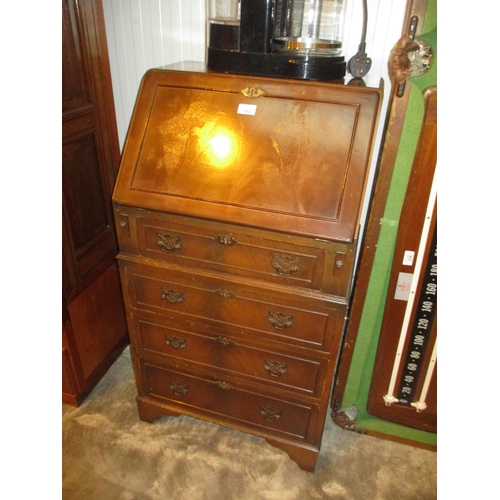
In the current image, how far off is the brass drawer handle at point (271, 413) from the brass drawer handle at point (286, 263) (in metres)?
0.60

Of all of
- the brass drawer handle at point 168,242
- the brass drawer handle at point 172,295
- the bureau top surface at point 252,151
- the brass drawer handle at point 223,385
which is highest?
the bureau top surface at point 252,151

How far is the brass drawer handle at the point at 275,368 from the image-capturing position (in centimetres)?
134

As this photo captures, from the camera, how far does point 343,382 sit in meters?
1.64

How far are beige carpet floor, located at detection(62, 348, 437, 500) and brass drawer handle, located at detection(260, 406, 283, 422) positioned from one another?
24 cm

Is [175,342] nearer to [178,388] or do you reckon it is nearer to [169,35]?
[178,388]

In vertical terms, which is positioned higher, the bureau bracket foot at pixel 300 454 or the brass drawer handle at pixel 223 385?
the brass drawer handle at pixel 223 385

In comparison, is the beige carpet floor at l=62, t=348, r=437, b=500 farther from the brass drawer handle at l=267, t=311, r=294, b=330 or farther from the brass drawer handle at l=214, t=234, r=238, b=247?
the brass drawer handle at l=214, t=234, r=238, b=247

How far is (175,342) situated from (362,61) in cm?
112

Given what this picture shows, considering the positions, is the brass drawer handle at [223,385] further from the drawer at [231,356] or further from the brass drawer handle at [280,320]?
the brass drawer handle at [280,320]

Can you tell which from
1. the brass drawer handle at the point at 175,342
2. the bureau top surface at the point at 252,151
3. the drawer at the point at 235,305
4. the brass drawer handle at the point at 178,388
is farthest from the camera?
the brass drawer handle at the point at 178,388

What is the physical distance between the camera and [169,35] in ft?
5.19

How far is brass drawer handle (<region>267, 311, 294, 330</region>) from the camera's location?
4.04 feet

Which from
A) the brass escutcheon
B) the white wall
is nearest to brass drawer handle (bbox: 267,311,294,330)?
the brass escutcheon

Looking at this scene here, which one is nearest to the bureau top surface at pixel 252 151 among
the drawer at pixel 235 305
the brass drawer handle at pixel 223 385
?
the drawer at pixel 235 305
